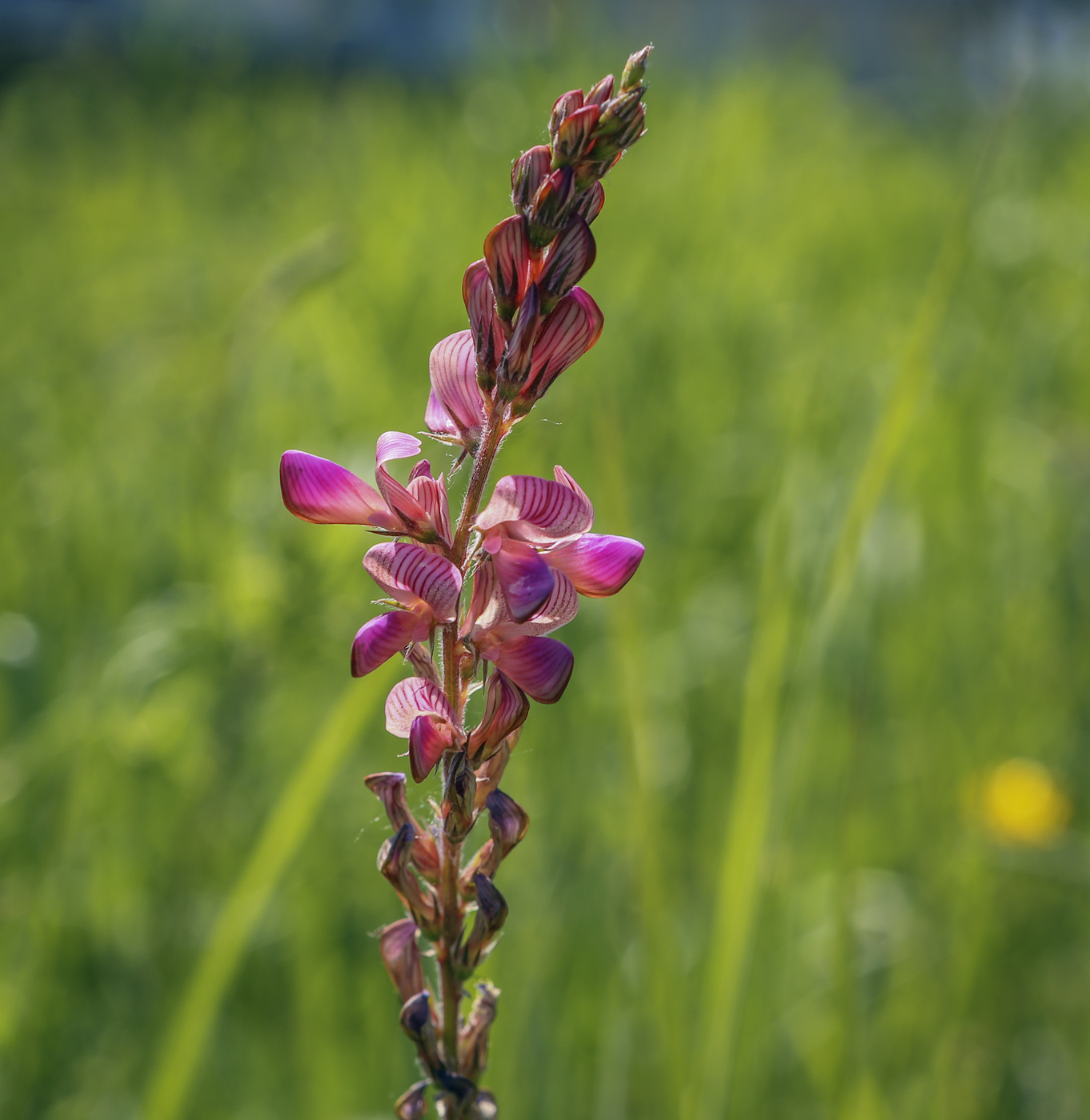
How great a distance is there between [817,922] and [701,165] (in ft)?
10.5

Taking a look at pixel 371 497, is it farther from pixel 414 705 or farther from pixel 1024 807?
pixel 1024 807

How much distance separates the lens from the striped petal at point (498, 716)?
0.50m

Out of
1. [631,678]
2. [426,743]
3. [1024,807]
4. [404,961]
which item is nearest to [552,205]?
[426,743]

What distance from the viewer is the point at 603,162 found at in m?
0.48

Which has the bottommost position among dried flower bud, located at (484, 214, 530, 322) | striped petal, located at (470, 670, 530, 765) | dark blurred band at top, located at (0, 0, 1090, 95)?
striped petal, located at (470, 670, 530, 765)

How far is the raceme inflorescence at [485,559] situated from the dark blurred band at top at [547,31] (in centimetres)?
103

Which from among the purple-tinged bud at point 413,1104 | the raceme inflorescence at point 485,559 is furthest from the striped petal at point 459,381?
the purple-tinged bud at point 413,1104

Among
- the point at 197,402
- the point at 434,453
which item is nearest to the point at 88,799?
the point at 434,453

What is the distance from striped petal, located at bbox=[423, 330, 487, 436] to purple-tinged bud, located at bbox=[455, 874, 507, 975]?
0.76 feet

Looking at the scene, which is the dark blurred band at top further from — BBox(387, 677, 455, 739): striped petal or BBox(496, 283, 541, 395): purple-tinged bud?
BBox(387, 677, 455, 739): striped petal

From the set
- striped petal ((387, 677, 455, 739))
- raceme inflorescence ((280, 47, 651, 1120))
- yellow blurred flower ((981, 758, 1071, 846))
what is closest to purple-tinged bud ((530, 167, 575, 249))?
raceme inflorescence ((280, 47, 651, 1120))

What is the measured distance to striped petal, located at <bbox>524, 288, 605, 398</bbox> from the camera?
0.50 m

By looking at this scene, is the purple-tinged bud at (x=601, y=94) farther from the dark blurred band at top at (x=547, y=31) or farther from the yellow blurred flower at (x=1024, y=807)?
the yellow blurred flower at (x=1024, y=807)

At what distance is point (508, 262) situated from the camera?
Answer: 0.50 meters
